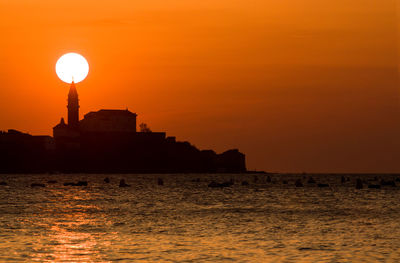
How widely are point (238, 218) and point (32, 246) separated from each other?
808 inches

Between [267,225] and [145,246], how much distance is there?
13313 mm

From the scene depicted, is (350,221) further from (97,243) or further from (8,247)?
(8,247)

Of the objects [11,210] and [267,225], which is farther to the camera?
[11,210]

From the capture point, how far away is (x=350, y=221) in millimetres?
45938

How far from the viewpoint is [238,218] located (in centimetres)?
4816

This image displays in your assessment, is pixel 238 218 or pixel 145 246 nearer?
pixel 145 246

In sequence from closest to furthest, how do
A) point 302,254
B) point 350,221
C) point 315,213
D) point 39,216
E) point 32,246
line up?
point 302,254
point 32,246
point 350,221
point 39,216
point 315,213

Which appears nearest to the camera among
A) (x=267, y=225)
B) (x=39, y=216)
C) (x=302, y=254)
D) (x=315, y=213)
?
(x=302, y=254)

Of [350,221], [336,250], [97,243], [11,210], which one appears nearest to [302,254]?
[336,250]

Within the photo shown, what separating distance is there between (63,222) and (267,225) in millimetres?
12872

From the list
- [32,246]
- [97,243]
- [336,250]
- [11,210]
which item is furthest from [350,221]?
[11,210]

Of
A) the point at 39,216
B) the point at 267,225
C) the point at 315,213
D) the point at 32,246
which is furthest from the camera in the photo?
the point at 315,213

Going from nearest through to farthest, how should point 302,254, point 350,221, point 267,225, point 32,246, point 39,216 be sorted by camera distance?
1. point 302,254
2. point 32,246
3. point 267,225
4. point 350,221
5. point 39,216

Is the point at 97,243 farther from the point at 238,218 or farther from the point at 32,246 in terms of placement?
the point at 238,218
